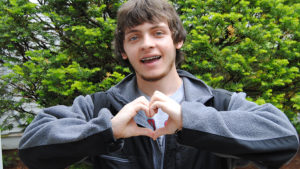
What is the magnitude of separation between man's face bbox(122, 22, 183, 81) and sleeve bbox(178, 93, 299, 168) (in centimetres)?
55

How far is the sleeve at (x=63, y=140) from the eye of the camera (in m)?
1.28

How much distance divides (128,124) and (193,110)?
1.40 feet

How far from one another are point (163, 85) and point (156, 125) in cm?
36

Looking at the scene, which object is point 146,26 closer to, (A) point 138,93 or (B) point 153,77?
(B) point 153,77

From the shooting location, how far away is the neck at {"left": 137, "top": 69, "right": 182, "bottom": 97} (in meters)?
1.87

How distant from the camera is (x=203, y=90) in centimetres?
177

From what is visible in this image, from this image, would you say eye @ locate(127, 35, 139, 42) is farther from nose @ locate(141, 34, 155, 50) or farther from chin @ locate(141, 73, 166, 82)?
chin @ locate(141, 73, 166, 82)

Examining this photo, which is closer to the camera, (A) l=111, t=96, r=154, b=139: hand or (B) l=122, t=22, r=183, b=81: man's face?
(A) l=111, t=96, r=154, b=139: hand

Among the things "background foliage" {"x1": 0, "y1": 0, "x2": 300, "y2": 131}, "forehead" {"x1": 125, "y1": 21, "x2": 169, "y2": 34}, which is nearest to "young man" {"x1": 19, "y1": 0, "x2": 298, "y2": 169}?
"forehead" {"x1": 125, "y1": 21, "x2": 169, "y2": 34}

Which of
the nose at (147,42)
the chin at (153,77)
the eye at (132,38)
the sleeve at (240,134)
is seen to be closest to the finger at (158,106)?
the sleeve at (240,134)

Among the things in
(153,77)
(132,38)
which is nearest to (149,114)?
(153,77)

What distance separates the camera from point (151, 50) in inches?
66.9

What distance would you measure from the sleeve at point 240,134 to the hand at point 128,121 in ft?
0.87

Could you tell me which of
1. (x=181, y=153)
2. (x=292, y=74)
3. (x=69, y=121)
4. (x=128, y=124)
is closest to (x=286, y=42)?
(x=292, y=74)
